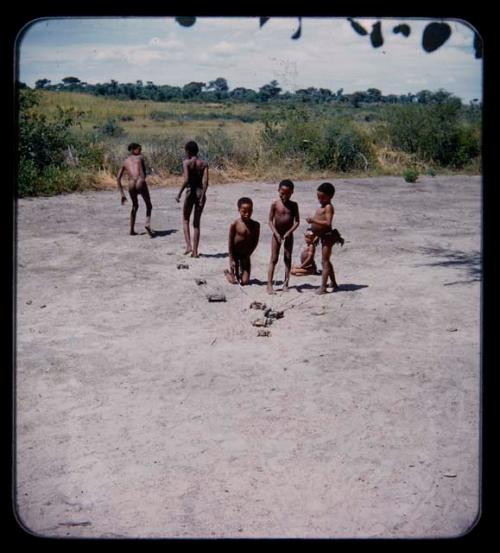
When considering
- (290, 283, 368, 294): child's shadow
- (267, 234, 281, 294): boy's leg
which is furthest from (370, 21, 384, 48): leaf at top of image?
(290, 283, 368, 294): child's shadow

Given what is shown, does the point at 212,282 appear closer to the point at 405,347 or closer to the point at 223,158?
the point at 405,347

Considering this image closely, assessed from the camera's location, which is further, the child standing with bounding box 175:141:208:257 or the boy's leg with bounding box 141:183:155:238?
the boy's leg with bounding box 141:183:155:238

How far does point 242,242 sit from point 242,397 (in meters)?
3.37

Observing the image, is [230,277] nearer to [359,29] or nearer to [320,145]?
[359,29]

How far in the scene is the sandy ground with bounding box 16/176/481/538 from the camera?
3928 mm

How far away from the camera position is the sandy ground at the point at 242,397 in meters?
3.93

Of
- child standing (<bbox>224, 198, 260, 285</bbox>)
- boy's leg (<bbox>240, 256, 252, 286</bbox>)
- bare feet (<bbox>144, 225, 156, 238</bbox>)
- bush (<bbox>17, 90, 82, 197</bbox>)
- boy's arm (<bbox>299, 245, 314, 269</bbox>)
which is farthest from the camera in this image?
bush (<bbox>17, 90, 82, 197</bbox>)

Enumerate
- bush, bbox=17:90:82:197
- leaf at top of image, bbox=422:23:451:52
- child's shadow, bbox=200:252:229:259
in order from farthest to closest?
1. bush, bbox=17:90:82:197
2. child's shadow, bbox=200:252:229:259
3. leaf at top of image, bbox=422:23:451:52

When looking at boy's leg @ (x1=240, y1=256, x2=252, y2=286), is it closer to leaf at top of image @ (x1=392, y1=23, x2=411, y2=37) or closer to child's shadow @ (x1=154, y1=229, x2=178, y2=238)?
child's shadow @ (x1=154, y1=229, x2=178, y2=238)

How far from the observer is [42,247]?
1050 centimetres

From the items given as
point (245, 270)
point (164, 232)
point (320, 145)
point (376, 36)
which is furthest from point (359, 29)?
point (320, 145)

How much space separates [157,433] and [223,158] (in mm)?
15335

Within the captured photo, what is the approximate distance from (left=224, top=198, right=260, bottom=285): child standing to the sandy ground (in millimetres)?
206

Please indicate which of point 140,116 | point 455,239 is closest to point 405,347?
point 455,239
